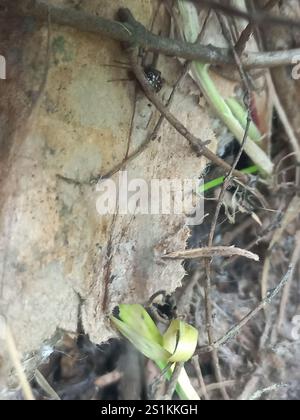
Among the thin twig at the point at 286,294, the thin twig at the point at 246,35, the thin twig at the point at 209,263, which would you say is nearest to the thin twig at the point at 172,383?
the thin twig at the point at 209,263

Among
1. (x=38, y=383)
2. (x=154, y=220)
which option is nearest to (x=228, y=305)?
(x=154, y=220)

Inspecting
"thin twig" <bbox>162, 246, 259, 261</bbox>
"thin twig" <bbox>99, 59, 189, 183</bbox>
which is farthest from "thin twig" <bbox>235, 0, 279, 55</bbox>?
"thin twig" <bbox>162, 246, 259, 261</bbox>

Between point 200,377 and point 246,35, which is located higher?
point 246,35

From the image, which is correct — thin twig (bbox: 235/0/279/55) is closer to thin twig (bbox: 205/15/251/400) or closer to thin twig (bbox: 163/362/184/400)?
thin twig (bbox: 205/15/251/400)

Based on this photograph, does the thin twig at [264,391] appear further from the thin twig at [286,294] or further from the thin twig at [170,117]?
the thin twig at [170,117]

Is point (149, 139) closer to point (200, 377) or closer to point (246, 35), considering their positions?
point (246, 35)

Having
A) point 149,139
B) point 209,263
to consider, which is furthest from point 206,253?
point 149,139
